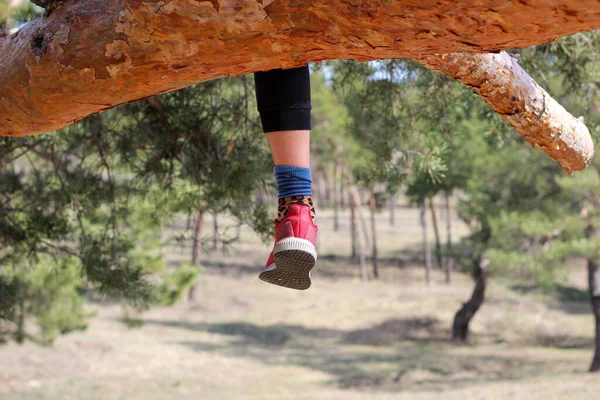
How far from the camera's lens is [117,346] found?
45.5ft

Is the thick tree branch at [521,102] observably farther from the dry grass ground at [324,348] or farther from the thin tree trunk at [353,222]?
the thin tree trunk at [353,222]

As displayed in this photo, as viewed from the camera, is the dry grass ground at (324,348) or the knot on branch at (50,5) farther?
the dry grass ground at (324,348)

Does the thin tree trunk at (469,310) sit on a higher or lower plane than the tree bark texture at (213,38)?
lower

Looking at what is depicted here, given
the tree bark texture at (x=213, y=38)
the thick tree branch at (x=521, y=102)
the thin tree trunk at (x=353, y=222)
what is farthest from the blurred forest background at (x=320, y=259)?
the tree bark texture at (x=213, y=38)

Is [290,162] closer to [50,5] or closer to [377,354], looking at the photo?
[50,5]

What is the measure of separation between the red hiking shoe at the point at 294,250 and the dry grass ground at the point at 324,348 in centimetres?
569

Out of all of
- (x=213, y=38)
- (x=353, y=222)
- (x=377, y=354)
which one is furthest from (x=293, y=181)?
(x=353, y=222)

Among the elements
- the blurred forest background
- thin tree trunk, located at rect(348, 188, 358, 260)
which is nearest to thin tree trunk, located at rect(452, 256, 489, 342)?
the blurred forest background

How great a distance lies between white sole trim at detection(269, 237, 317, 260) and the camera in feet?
4.45

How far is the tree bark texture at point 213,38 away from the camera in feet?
2.74

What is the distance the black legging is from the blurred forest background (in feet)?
4.81

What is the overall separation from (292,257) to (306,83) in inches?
13.7

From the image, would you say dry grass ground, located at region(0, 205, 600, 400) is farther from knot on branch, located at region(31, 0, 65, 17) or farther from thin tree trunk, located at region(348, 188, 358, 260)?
knot on branch, located at region(31, 0, 65, 17)

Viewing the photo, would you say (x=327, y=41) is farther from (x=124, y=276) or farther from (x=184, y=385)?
(x=184, y=385)
